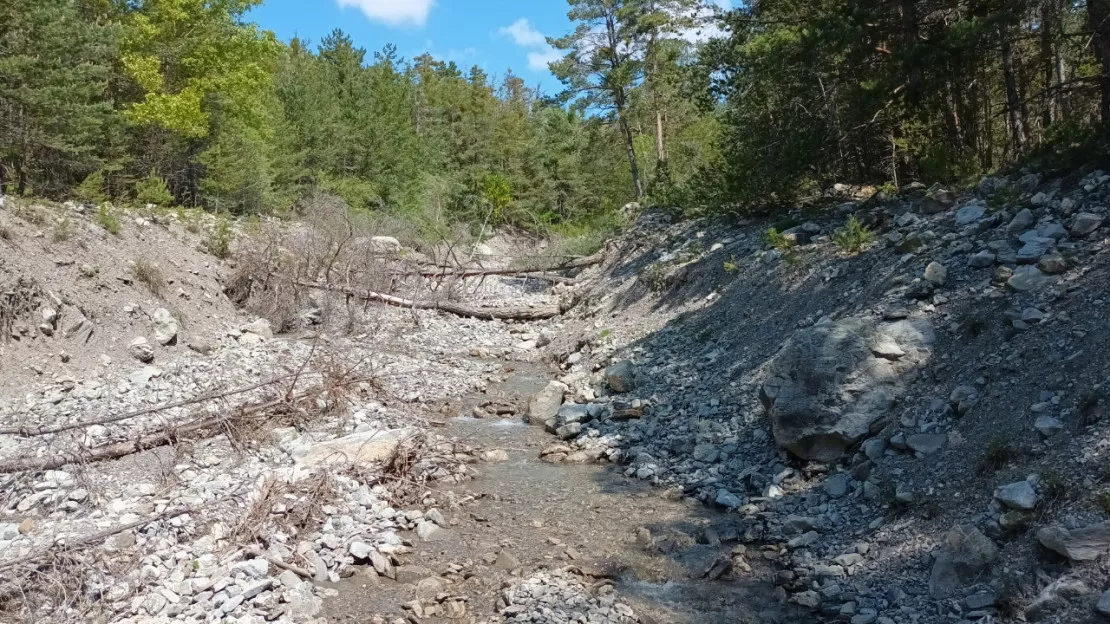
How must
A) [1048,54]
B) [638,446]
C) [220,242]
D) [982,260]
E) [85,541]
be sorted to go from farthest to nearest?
[220,242] < [1048,54] < [638,446] < [982,260] < [85,541]

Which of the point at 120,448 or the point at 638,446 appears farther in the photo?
the point at 638,446

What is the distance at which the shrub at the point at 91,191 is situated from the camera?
15812 mm

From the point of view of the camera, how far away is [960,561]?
197 inches

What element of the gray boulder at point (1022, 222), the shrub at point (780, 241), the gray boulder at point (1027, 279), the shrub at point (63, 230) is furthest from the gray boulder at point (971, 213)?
the shrub at point (63, 230)

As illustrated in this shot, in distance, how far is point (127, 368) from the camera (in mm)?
10484

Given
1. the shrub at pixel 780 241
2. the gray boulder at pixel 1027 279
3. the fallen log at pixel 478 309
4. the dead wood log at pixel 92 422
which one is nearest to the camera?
the gray boulder at pixel 1027 279

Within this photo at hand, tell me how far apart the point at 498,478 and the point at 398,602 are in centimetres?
276

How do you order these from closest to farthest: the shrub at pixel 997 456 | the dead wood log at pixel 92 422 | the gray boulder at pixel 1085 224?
the shrub at pixel 997 456
the gray boulder at pixel 1085 224
the dead wood log at pixel 92 422

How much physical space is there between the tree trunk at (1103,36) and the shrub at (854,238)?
8.89ft

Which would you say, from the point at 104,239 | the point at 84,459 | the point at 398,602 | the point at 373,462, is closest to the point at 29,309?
the point at 104,239

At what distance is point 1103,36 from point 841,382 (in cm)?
479

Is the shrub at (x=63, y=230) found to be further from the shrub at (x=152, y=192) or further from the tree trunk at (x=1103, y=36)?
the tree trunk at (x=1103, y=36)

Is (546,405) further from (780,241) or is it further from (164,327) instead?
(164,327)

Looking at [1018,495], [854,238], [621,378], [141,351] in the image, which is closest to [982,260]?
[854,238]
